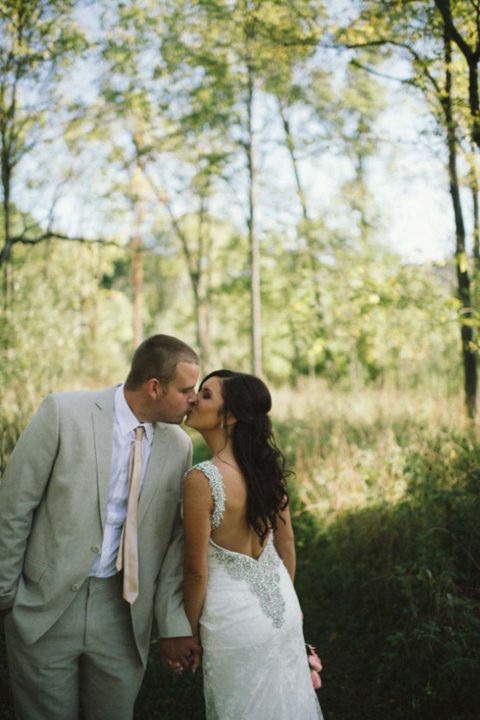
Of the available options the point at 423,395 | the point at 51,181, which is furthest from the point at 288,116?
the point at 423,395

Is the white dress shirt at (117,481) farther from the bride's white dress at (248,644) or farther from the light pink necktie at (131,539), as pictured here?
the bride's white dress at (248,644)

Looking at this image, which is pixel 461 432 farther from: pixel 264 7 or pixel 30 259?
pixel 30 259

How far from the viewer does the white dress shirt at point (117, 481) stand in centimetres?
259

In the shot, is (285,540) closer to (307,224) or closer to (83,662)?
(83,662)

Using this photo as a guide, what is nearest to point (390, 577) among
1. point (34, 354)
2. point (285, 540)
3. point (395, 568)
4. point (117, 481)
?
point (395, 568)

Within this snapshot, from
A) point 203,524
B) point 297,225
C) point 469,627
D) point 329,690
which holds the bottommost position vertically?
point 329,690

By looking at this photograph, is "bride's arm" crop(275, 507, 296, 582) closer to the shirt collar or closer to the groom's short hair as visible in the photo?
the shirt collar

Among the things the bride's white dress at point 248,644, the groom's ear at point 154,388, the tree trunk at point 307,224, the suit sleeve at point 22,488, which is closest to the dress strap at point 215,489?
the bride's white dress at point 248,644

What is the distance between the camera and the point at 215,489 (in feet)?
8.30

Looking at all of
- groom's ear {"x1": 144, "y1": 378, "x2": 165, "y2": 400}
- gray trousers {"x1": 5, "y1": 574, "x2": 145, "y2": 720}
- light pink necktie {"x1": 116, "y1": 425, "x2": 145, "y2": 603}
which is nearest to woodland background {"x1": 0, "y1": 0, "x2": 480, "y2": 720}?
gray trousers {"x1": 5, "y1": 574, "x2": 145, "y2": 720}

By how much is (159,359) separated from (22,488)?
803 mm

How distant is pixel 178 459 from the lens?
2.77 metres

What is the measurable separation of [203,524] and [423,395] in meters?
6.93

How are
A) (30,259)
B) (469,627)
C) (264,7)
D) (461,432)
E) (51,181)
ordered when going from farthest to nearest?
1. (30,259)
2. (51,181)
3. (264,7)
4. (461,432)
5. (469,627)
